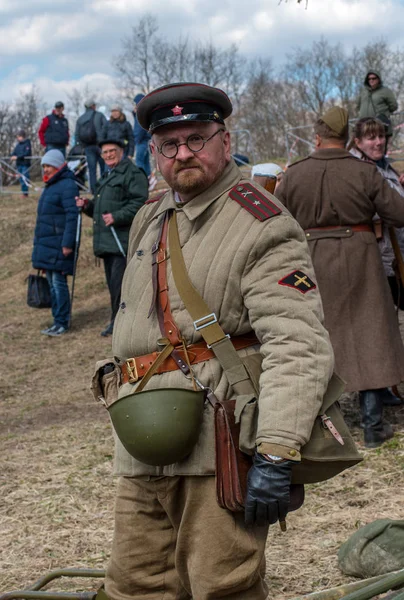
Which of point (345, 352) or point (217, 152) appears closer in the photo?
point (217, 152)

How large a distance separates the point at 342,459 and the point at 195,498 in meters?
0.47

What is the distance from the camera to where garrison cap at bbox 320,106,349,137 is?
5.21 m

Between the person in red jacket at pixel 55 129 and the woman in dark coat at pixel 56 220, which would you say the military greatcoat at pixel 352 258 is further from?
the person in red jacket at pixel 55 129

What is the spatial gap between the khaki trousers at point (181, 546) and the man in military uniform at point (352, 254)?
8.69ft

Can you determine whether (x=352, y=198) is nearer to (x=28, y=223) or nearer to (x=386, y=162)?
(x=386, y=162)

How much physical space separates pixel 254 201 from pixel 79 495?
2992 millimetres

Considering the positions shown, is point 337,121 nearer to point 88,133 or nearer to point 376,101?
point 376,101

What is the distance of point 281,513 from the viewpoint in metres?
2.32

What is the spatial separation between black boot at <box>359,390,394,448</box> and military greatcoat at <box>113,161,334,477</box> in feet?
9.29

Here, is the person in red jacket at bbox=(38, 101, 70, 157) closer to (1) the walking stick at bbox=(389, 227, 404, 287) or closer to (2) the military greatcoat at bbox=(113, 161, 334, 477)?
(1) the walking stick at bbox=(389, 227, 404, 287)

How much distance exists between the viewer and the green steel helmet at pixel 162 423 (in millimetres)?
2436

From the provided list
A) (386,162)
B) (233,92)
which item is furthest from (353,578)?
(233,92)

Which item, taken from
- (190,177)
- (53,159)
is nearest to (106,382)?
(190,177)

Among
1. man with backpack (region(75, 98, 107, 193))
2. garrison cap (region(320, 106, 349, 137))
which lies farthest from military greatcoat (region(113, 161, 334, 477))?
man with backpack (region(75, 98, 107, 193))
